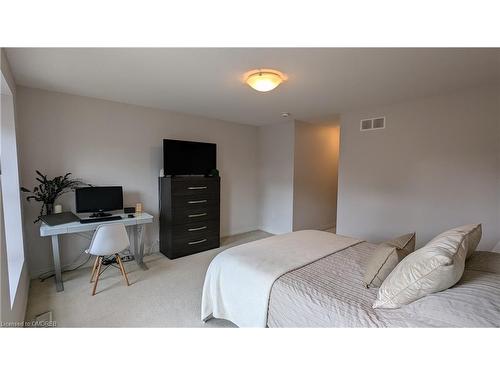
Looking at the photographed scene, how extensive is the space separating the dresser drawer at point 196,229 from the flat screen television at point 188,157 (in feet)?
2.71

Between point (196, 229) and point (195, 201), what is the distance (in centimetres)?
44

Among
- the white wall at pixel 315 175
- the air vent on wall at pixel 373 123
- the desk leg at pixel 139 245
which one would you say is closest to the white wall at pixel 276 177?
the white wall at pixel 315 175

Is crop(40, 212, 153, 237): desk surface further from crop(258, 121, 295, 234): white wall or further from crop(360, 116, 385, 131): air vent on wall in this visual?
crop(360, 116, 385, 131): air vent on wall

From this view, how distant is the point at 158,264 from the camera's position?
333 centimetres

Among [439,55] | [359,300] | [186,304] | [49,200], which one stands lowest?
[186,304]

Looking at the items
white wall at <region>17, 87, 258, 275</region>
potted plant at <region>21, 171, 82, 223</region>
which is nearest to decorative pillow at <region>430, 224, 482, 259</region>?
white wall at <region>17, 87, 258, 275</region>

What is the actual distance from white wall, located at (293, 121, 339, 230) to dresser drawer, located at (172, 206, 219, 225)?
5.27 ft

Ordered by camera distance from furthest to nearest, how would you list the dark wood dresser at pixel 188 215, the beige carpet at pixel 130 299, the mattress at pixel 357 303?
1. the dark wood dresser at pixel 188 215
2. the beige carpet at pixel 130 299
3. the mattress at pixel 357 303

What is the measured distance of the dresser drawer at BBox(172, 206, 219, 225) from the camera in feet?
11.7

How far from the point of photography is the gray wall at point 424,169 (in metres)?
2.67

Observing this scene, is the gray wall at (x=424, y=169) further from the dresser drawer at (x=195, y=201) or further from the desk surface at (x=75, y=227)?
the desk surface at (x=75, y=227)
